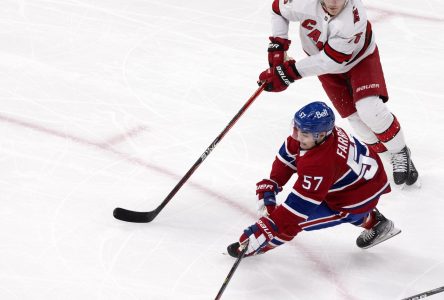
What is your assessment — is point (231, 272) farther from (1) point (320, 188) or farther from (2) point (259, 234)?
(1) point (320, 188)

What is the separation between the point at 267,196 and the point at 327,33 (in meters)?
0.84

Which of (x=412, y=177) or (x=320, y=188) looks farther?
(x=412, y=177)

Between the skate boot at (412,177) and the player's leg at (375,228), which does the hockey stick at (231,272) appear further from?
the skate boot at (412,177)

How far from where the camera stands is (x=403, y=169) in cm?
378

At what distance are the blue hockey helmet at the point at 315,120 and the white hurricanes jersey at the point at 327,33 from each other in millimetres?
599

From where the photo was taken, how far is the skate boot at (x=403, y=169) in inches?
149

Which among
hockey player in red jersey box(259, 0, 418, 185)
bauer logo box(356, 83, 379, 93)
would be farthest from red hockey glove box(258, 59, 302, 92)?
bauer logo box(356, 83, 379, 93)

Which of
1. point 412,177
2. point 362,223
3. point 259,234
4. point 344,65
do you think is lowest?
point 412,177

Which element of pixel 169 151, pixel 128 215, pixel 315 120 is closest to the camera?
pixel 315 120

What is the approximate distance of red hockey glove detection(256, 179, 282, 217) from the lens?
3.21 meters

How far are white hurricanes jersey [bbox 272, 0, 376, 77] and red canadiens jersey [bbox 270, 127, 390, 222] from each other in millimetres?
493

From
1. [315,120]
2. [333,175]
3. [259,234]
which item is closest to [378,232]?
[333,175]

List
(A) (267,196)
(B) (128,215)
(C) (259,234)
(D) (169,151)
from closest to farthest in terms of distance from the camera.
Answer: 1. (C) (259,234)
2. (A) (267,196)
3. (B) (128,215)
4. (D) (169,151)

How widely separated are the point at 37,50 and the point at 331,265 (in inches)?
98.9
